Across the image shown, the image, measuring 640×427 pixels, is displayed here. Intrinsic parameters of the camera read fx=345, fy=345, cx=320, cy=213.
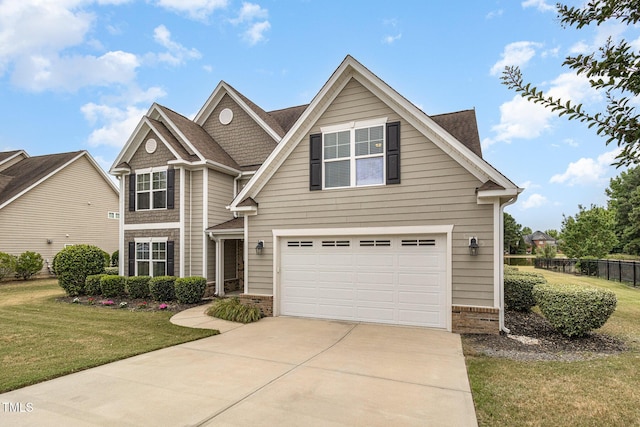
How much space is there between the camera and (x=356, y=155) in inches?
364

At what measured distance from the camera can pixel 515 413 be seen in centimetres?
411

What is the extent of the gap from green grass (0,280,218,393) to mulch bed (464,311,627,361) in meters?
6.12

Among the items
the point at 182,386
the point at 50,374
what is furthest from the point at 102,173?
the point at 182,386

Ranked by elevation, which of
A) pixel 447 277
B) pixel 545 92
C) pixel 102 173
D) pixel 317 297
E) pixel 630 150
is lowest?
pixel 317 297

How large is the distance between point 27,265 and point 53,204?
14.0ft

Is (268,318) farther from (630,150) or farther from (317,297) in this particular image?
(630,150)

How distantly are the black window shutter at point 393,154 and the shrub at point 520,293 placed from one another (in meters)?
5.18

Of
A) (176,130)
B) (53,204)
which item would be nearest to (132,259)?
(176,130)

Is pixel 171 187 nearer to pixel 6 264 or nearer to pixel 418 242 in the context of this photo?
pixel 418 242

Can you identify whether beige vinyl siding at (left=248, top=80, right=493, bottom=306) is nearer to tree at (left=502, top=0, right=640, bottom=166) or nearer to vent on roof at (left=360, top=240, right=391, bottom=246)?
vent on roof at (left=360, top=240, right=391, bottom=246)

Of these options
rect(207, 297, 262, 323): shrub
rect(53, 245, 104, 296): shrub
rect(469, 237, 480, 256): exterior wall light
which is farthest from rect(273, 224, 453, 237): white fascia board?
rect(53, 245, 104, 296): shrub

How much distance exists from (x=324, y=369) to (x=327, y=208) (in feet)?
15.3

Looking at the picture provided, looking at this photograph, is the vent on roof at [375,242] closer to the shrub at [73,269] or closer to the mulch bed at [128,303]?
the mulch bed at [128,303]

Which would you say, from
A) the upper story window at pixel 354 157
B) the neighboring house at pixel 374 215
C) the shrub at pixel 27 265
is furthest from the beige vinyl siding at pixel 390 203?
the shrub at pixel 27 265
